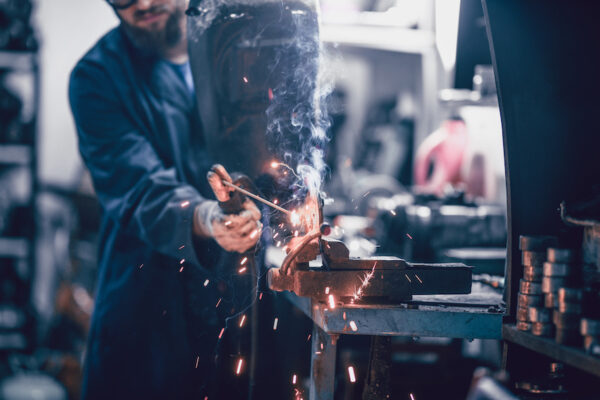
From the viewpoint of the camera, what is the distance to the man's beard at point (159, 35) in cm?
239

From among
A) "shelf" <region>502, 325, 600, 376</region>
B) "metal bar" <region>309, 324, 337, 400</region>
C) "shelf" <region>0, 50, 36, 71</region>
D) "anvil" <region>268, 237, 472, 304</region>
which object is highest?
"shelf" <region>0, 50, 36, 71</region>

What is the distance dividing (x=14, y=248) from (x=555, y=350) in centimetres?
478

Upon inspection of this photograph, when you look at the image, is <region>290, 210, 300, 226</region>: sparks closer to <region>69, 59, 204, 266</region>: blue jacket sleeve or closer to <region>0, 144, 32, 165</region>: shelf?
<region>69, 59, 204, 266</region>: blue jacket sleeve

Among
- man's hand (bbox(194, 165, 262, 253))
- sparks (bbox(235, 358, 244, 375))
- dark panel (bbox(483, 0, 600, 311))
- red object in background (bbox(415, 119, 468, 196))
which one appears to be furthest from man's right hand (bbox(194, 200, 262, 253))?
red object in background (bbox(415, 119, 468, 196))

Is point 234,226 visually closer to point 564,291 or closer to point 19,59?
point 564,291

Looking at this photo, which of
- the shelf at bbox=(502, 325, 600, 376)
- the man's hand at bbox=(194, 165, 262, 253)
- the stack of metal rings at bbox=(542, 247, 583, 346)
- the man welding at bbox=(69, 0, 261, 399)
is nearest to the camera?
the shelf at bbox=(502, 325, 600, 376)

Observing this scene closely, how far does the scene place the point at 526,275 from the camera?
1436 millimetres

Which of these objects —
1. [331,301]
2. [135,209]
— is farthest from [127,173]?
[331,301]

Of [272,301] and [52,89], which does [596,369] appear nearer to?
[272,301]

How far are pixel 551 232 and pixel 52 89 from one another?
535cm

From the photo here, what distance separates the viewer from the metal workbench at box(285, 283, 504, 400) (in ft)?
5.13

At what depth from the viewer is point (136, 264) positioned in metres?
2.33

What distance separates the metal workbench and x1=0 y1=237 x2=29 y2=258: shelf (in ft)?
13.2

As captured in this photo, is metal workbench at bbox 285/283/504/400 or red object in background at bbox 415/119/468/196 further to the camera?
red object in background at bbox 415/119/468/196
